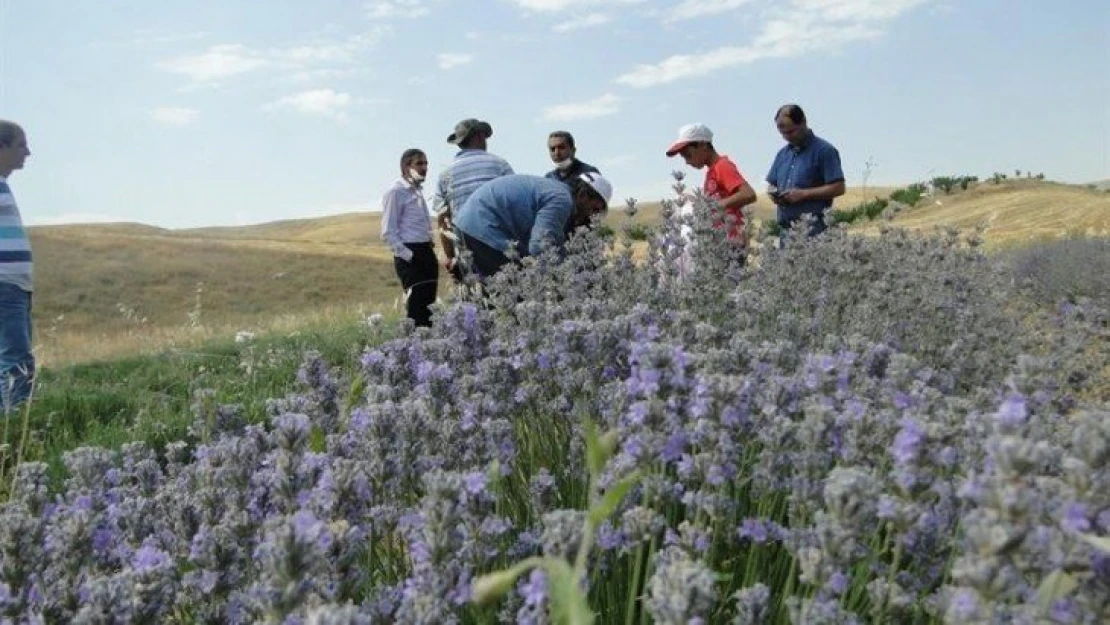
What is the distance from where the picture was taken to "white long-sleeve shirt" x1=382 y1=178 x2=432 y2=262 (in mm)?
6762

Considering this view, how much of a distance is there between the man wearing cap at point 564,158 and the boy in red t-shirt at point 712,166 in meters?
0.56

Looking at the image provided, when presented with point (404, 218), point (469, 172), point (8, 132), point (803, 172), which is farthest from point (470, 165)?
point (8, 132)

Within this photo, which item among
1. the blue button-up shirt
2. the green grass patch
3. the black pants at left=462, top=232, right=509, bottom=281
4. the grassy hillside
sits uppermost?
the blue button-up shirt

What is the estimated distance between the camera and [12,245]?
204 inches

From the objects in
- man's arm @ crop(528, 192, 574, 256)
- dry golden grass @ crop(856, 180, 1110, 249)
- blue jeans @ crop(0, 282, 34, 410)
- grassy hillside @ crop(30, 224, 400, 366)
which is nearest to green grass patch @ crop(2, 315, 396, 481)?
blue jeans @ crop(0, 282, 34, 410)

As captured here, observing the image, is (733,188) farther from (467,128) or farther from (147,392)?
(147,392)

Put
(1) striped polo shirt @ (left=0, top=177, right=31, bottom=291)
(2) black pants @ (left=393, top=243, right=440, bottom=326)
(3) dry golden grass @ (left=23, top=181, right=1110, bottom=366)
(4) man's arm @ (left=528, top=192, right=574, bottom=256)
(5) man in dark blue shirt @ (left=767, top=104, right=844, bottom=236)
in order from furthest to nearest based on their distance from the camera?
(3) dry golden grass @ (left=23, top=181, right=1110, bottom=366)
(2) black pants @ (left=393, top=243, right=440, bottom=326)
(5) man in dark blue shirt @ (left=767, top=104, right=844, bottom=236)
(1) striped polo shirt @ (left=0, top=177, right=31, bottom=291)
(4) man's arm @ (left=528, top=192, right=574, bottom=256)

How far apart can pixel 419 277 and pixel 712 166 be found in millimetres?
2372

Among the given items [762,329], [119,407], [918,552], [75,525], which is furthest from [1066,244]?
[75,525]

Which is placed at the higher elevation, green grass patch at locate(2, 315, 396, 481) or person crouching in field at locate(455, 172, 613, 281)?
person crouching in field at locate(455, 172, 613, 281)

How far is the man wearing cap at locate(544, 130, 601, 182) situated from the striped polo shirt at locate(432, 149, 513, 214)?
1.08 feet

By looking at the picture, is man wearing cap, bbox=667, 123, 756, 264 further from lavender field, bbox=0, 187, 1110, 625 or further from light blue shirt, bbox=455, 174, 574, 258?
lavender field, bbox=0, 187, 1110, 625

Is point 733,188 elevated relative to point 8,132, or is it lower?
lower

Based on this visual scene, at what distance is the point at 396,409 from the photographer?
6.52 feet
